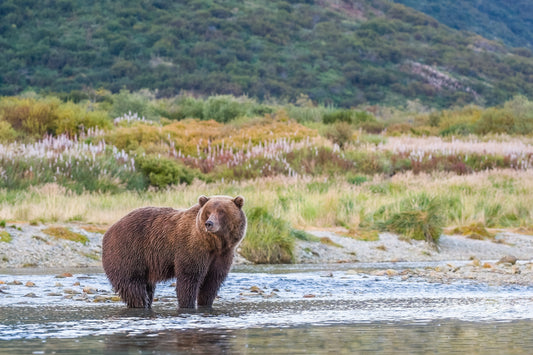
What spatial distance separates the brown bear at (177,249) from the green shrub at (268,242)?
20.6 ft

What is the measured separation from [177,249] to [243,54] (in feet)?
260

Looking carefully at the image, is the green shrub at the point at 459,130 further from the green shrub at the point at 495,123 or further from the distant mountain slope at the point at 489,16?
the distant mountain slope at the point at 489,16

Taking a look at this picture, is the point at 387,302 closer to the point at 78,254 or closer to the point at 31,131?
the point at 78,254

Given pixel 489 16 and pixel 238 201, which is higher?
pixel 238 201

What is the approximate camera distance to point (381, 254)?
17359 millimetres

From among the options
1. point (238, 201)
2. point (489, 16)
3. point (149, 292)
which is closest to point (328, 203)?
point (149, 292)

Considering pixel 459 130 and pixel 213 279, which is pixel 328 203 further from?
pixel 459 130

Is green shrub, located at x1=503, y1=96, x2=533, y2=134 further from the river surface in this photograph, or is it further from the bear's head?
the bear's head

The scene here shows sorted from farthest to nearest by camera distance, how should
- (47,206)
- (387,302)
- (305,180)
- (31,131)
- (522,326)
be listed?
(31,131)
(305,180)
(47,206)
(387,302)
(522,326)

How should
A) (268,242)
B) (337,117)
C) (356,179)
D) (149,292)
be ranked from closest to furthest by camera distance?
(149,292) < (268,242) < (356,179) < (337,117)

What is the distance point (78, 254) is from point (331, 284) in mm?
5072

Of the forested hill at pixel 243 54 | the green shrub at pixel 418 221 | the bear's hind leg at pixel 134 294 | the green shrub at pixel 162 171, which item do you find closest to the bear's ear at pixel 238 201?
the bear's hind leg at pixel 134 294

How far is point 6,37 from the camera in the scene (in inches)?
3307

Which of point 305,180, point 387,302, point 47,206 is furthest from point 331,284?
point 305,180
